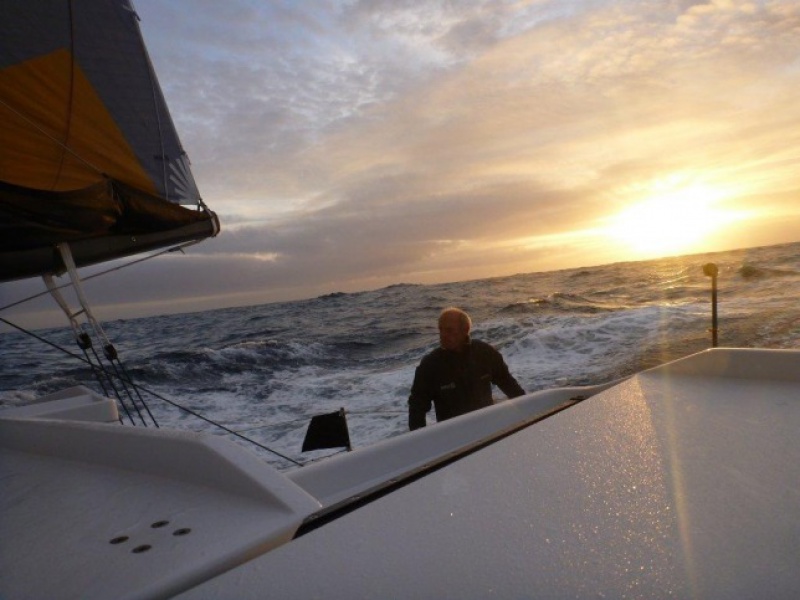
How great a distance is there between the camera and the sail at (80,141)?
3.47 meters

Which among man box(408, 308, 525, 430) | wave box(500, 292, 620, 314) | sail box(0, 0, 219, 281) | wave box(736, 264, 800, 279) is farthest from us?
wave box(736, 264, 800, 279)

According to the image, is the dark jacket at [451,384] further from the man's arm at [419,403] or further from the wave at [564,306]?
the wave at [564,306]

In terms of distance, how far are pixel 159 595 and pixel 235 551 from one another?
137 millimetres

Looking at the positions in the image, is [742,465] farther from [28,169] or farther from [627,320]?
[627,320]

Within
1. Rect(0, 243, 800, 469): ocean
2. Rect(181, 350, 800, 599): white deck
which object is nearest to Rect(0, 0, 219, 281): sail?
Rect(0, 243, 800, 469): ocean

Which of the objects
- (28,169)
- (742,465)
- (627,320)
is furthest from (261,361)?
(742,465)

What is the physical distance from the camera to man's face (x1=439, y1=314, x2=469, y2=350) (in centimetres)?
379

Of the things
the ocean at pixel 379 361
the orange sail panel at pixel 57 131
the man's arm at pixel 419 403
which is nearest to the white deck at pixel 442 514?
→ the man's arm at pixel 419 403

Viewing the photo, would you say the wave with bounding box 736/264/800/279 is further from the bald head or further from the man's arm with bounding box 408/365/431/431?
the man's arm with bounding box 408/365/431/431

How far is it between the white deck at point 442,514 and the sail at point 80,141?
87.3 inches

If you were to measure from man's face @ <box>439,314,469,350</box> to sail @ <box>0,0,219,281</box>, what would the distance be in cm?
234

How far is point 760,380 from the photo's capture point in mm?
2053

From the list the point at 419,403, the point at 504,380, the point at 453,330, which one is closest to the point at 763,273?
the point at 504,380

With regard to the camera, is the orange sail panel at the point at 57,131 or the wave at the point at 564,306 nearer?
the orange sail panel at the point at 57,131
